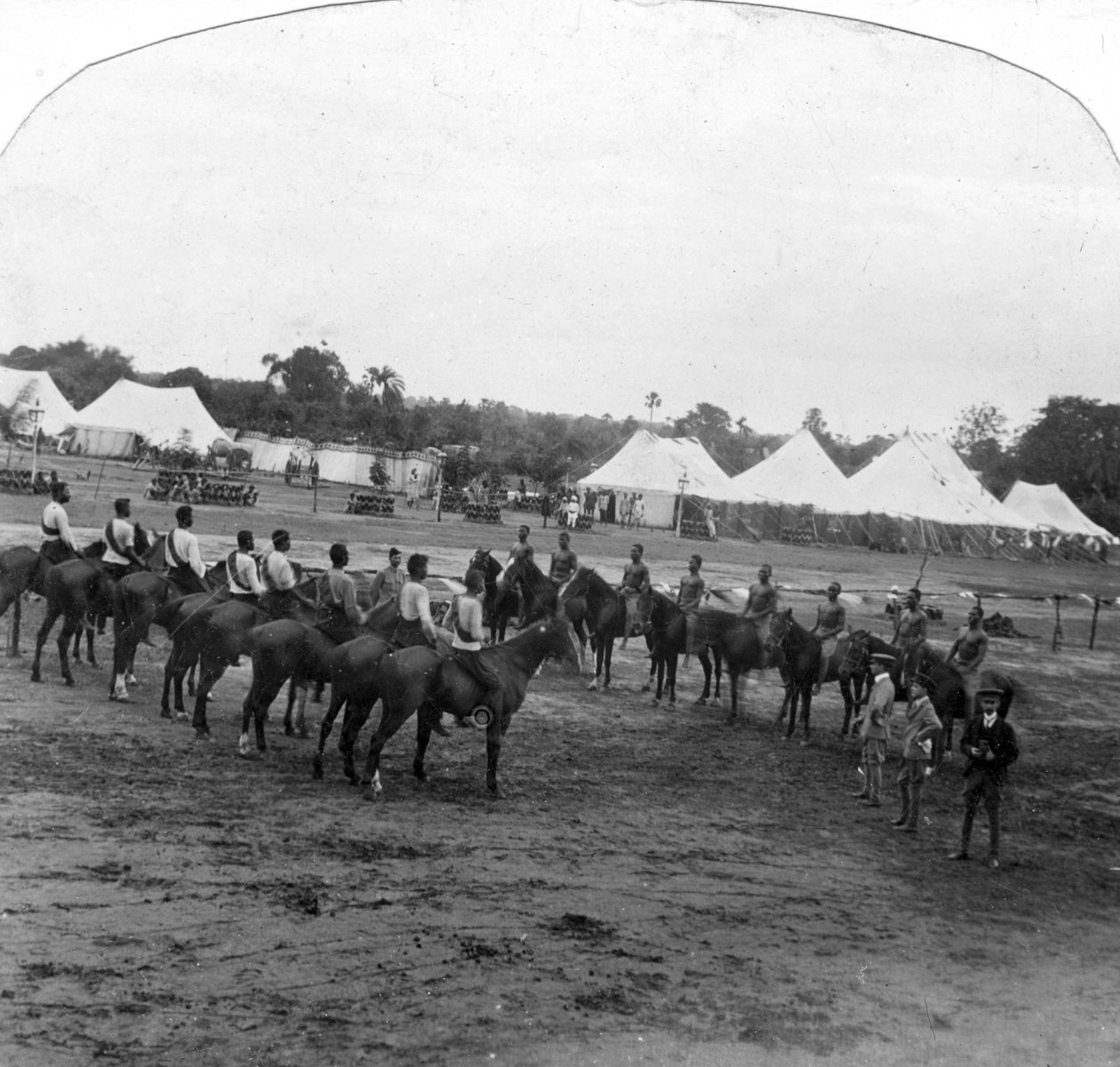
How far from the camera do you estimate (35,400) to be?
8.48m

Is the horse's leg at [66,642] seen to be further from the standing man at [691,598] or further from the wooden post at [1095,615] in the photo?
the wooden post at [1095,615]

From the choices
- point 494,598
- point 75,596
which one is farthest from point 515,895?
point 75,596

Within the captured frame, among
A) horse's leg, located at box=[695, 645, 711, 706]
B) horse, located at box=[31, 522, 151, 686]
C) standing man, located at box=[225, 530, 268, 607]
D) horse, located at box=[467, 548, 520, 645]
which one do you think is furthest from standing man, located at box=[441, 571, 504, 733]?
horse's leg, located at box=[695, 645, 711, 706]

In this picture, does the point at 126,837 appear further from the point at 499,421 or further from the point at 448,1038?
the point at 499,421

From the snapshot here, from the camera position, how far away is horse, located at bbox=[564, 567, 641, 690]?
37.2 feet

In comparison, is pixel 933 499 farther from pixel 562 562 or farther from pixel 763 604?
pixel 562 562

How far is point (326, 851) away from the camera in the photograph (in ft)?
23.4

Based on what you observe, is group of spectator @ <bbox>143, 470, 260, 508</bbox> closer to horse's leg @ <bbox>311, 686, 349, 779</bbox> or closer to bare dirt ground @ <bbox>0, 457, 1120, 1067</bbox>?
bare dirt ground @ <bbox>0, 457, 1120, 1067</bbox>

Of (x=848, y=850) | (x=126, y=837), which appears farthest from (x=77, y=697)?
(x=848, y=850)

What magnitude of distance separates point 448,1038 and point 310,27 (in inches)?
292

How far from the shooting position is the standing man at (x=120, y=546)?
9719 mm

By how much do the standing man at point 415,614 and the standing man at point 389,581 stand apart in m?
1.18

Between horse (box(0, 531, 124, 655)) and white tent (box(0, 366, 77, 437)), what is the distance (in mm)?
2094

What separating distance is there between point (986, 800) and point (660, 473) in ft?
15.4
